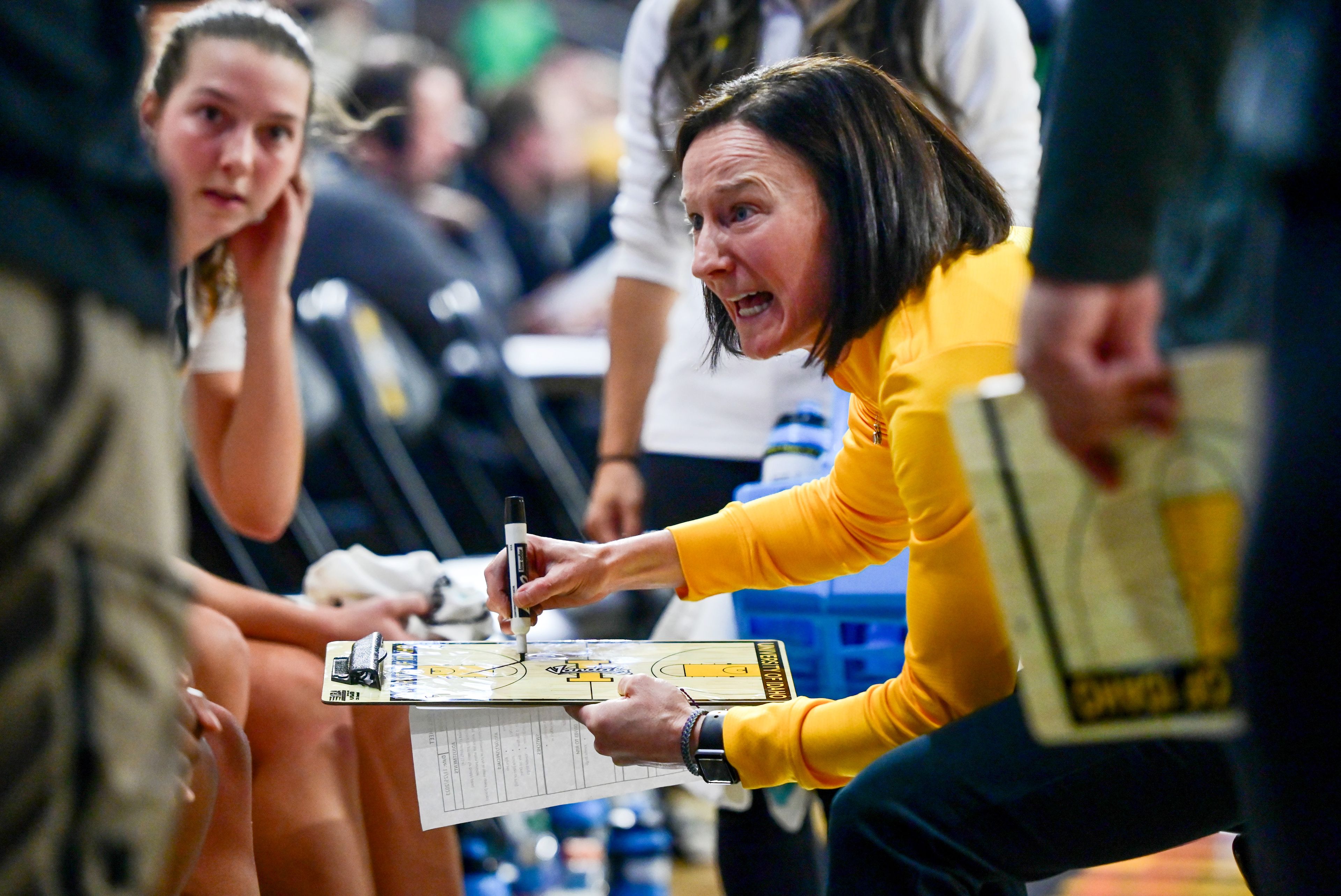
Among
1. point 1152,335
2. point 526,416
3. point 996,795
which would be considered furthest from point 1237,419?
point 526,416

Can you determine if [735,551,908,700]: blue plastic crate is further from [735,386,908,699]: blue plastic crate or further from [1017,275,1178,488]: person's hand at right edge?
[1017,275,1178,488]: person's hand at right edge

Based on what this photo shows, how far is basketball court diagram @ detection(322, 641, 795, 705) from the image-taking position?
4.42 feet

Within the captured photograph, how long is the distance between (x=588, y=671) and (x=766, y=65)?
857 mm

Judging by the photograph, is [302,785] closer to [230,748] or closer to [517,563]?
[230,748]

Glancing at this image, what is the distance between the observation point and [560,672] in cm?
143

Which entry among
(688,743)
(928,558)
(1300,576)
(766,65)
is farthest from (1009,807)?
(766,65)

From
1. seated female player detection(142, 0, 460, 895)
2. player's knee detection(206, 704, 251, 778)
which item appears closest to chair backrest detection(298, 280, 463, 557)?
seated female player detection(142, 0, 460, 895)

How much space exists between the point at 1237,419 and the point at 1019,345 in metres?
0.14

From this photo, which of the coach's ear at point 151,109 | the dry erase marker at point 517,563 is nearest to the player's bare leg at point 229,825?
the dry erase marker at point 517,563

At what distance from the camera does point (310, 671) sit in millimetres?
1703

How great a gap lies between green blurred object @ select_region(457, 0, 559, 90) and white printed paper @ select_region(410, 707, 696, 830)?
5.06 meters

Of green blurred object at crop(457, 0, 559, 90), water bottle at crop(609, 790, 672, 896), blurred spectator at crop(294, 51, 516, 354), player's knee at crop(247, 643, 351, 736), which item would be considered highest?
green blurred object at crop(457, 0, 559, 90)

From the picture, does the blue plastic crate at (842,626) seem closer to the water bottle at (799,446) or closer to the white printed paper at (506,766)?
the water bottle at (799,446)

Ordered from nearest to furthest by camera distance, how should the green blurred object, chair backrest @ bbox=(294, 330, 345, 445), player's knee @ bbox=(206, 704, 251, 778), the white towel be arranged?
player's knee @ bbox=(206, 704, 251, 778) → the white towel → chair backrest @ bbox=(294, 330, 345, 445) → the green blurred object
